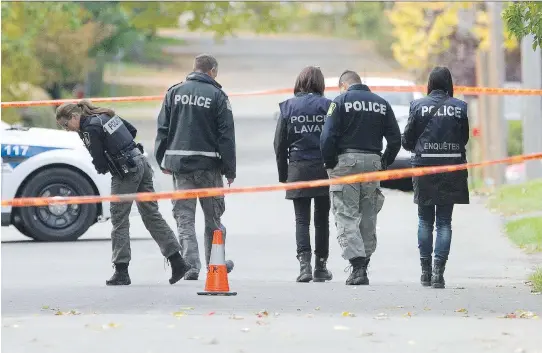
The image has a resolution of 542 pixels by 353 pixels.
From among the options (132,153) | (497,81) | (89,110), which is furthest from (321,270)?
(497,81)

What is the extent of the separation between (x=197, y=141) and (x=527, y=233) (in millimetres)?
5223

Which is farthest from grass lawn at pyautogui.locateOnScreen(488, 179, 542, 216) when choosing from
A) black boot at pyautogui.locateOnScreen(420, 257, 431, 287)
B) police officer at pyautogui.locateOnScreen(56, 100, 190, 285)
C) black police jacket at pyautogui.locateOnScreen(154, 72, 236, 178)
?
police officer at pyautogui.locateOnScreen(56, 100, 190, 285)

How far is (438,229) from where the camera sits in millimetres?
12289

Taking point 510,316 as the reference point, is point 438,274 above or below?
above

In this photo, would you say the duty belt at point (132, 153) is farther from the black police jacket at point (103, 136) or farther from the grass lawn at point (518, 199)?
the grass lawn at point (518, 199)

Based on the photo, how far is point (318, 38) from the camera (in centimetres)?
8250

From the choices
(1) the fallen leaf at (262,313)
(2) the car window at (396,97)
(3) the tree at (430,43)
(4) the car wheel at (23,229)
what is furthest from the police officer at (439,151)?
(3) the tree at (430,43)

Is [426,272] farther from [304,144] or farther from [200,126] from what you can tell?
[200,126]

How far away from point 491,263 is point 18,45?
18.0 metres

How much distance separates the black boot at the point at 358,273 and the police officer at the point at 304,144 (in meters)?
0.43

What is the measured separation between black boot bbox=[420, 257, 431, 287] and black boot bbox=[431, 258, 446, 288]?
0.37ft

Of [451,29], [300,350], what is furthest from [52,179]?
[451,29]

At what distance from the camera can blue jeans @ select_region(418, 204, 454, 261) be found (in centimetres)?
1223

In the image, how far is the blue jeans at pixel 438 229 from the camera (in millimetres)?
12227
